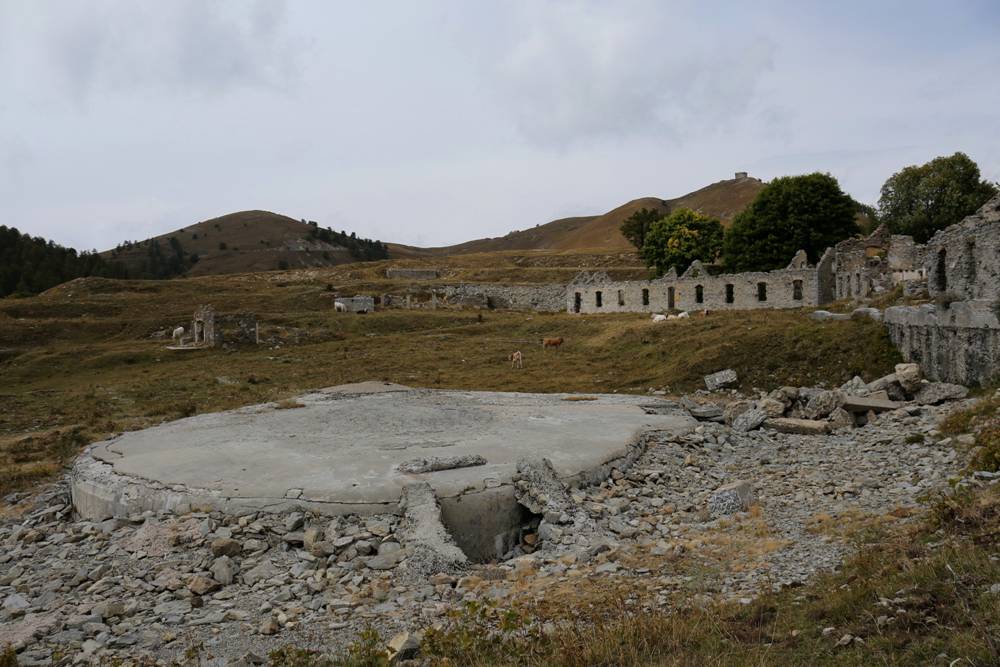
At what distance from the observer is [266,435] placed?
14469 millimetres

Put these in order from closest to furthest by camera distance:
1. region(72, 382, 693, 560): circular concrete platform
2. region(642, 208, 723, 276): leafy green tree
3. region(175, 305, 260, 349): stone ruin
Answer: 1. region(72, 382, 693, 560): circular concrete platform
2. region(175, 305, 260, 349): stone ruin
3. region(642, 208, 723, 276): leafy green tree

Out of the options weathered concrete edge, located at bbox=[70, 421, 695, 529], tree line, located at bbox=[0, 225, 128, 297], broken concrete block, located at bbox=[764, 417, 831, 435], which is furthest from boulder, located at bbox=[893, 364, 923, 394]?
tree line, located at bbox=[0, 225, 128, 297]

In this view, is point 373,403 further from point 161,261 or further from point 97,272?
point 161,261

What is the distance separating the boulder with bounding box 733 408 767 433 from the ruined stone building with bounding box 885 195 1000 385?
5237 millimetres

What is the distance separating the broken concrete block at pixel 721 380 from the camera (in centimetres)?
2181

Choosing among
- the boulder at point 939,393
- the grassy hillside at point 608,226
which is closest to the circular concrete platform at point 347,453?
the boulder at point 939,393

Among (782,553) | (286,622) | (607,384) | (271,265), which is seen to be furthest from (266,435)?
(271,265)

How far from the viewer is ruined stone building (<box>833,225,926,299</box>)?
117 feet

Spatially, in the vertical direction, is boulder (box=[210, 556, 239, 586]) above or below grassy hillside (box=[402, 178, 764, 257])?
below

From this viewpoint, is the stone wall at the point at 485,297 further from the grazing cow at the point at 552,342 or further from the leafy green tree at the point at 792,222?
the grazing cow at the point at 552,342

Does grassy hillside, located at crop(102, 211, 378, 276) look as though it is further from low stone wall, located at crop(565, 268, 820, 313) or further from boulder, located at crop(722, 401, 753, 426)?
boulder, located at crop(722, 401, 753, 426)

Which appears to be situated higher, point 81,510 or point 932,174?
A: point 932,174

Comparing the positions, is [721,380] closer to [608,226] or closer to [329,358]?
[329,358]

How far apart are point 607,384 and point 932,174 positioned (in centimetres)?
4401
